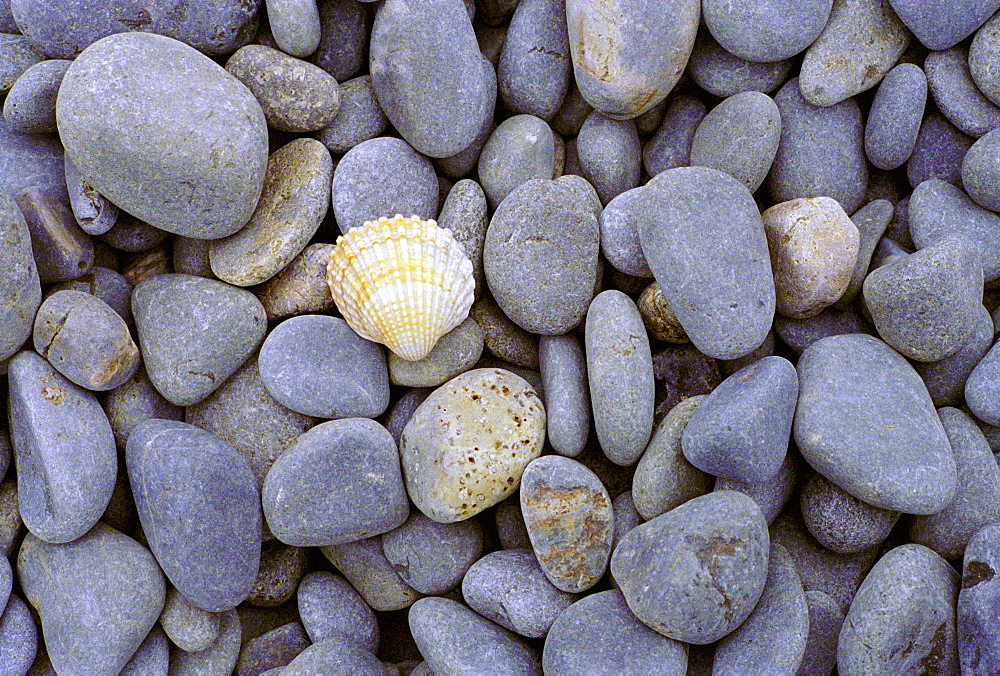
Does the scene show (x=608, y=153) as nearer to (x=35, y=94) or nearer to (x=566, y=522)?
(x=566, y=522)

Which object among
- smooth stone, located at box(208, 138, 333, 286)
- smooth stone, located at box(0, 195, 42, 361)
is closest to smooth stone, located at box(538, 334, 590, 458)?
smooth stone, located at box(208, 138, 333, 286)

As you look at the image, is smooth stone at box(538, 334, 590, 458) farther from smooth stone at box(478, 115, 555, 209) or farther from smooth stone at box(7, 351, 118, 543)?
smooth stone at box(7, 351, 118, 543)

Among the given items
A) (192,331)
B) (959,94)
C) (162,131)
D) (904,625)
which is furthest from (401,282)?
(959,94)

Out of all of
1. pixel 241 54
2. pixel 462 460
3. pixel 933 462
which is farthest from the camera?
pixel 241 54

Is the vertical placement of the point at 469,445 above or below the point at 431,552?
above

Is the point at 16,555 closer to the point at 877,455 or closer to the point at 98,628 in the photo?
the point at 98,628

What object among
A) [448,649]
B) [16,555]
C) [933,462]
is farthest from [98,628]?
[933,462]

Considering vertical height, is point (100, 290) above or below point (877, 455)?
below
